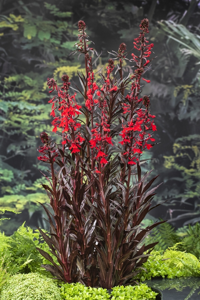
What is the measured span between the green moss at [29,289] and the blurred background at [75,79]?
2419mm

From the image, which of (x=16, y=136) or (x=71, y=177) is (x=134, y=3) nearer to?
(x=16, y=136)

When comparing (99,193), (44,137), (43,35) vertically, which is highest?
(43,35)

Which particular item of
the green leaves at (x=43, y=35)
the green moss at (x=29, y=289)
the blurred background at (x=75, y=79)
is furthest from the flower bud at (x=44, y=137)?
the green leaves at (x=43, y=35)

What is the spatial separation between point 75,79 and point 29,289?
10.0 ft

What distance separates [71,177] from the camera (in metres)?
1.57

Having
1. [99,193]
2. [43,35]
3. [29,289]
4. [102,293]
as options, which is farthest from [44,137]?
[43,35]

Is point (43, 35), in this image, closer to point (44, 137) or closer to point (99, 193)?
point (44, 137)

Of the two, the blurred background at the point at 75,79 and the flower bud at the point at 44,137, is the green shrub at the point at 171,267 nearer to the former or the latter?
the flower bud at the point at 44,137

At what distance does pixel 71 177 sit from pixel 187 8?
3531 millimetres

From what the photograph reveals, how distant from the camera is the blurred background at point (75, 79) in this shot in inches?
151

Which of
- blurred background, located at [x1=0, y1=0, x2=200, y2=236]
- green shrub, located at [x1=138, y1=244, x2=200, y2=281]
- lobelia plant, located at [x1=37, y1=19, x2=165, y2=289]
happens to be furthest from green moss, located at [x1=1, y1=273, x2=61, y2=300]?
blurred background, located at [x1=0, y1=0, x2=200, y2=236]

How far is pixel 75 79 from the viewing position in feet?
13.0

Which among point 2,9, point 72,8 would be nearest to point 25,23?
point 2,9

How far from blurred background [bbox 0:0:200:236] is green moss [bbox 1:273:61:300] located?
2.42m
